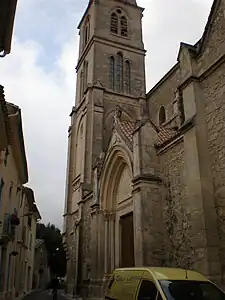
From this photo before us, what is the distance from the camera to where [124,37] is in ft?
103

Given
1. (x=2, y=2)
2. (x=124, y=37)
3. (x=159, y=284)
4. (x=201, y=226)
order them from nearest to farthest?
(x=2, y=2), (x=159, y=284), (x=201, y=226), (x=124, y=37)

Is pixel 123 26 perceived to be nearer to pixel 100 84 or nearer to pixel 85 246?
pixel 100 84

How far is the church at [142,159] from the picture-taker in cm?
956

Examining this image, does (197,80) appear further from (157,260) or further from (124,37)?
(124,37)

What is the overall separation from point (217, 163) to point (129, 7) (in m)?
28.2

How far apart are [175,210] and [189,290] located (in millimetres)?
5754

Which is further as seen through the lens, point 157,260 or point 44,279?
point 44,279

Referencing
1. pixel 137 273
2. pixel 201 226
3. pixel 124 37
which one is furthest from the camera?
pixel 124 37

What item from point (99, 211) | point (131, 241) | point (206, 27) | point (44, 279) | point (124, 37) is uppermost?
point (124, 37)

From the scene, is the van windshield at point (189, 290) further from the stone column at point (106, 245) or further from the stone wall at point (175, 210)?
the stone column at point (106, 245)

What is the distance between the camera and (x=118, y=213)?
55.5 feet

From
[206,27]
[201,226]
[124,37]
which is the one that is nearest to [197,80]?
[206,27]

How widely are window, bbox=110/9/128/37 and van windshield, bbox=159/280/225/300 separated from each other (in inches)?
1126

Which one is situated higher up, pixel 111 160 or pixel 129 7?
pixel 129 7
